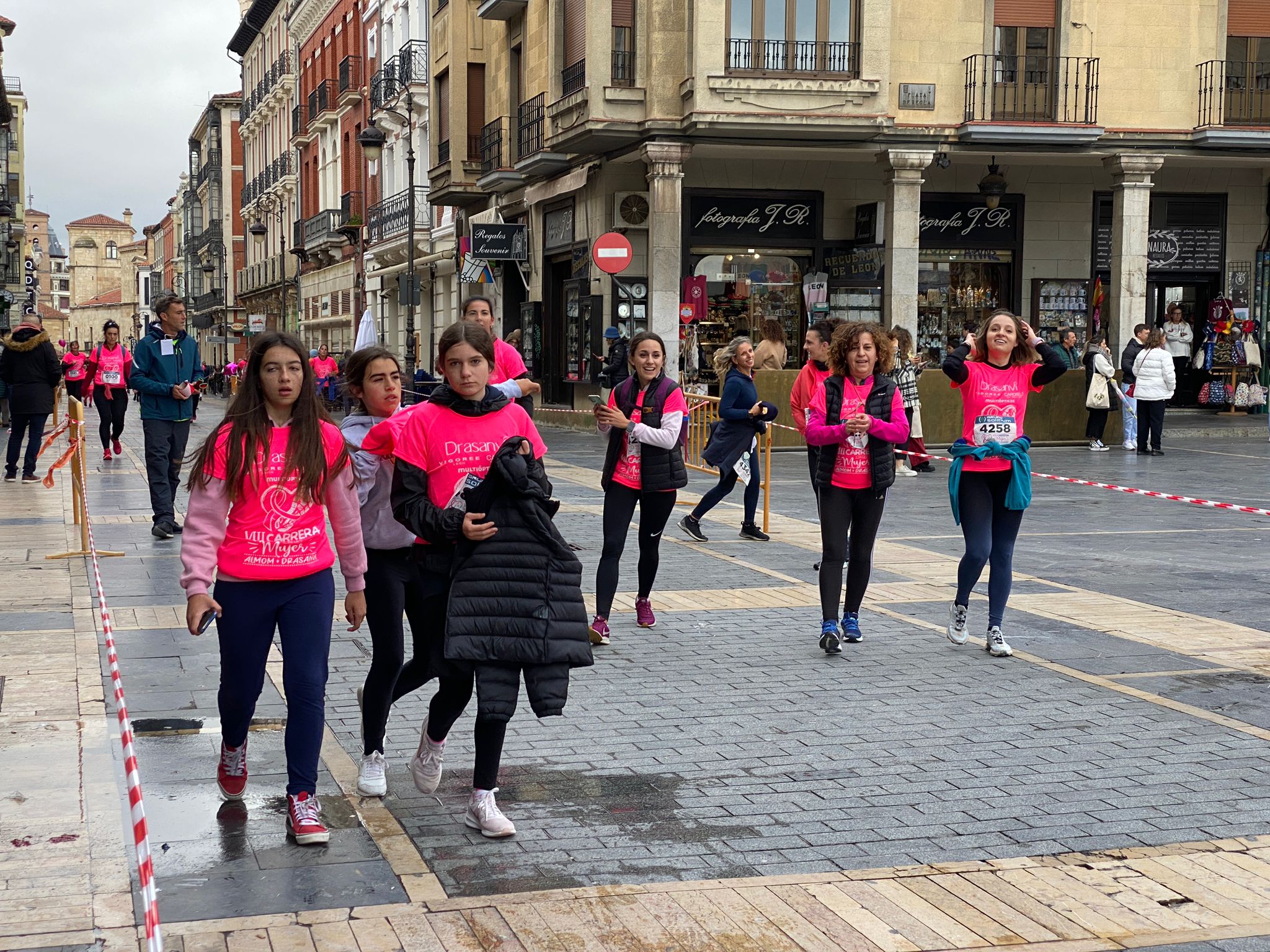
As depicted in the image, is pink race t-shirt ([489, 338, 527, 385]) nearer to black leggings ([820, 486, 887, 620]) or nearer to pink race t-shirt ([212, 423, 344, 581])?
black leggings ([820, 486, 887, 620])

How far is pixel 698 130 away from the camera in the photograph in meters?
24.3

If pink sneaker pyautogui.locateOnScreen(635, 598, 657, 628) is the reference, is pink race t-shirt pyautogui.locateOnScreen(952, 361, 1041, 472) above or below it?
above

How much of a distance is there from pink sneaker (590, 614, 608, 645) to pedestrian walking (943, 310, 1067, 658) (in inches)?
73.3

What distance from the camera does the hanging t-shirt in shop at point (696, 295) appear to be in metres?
27.2

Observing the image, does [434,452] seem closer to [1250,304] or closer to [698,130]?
[698,130]

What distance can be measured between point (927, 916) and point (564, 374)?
27024mm

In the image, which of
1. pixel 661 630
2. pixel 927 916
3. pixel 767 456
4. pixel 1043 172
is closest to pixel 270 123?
pixel 1043 172

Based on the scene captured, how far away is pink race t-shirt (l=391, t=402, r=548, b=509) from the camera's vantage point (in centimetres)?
483

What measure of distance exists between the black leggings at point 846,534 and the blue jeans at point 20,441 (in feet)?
37.8

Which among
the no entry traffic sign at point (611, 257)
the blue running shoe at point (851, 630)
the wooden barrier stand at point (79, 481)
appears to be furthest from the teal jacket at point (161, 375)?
the no entry traffic sign at point (611, 257)

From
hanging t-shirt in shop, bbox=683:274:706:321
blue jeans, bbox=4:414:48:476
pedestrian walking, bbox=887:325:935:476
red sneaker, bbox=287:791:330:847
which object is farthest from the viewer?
hanging t-shirt in shop, bbox=683:274:706:321

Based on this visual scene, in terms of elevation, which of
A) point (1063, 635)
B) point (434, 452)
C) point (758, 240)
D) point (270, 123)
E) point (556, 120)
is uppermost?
point (270, 123)

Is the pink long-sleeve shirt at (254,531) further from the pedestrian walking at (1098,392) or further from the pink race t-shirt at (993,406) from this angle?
the pedestrian walking at (1098,392)

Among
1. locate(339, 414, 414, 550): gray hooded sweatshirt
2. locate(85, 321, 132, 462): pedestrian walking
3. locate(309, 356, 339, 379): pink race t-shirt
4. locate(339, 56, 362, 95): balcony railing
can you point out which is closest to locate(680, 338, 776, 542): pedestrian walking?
locate(339, 414, 414, 550): gray hooded sweatshirt
